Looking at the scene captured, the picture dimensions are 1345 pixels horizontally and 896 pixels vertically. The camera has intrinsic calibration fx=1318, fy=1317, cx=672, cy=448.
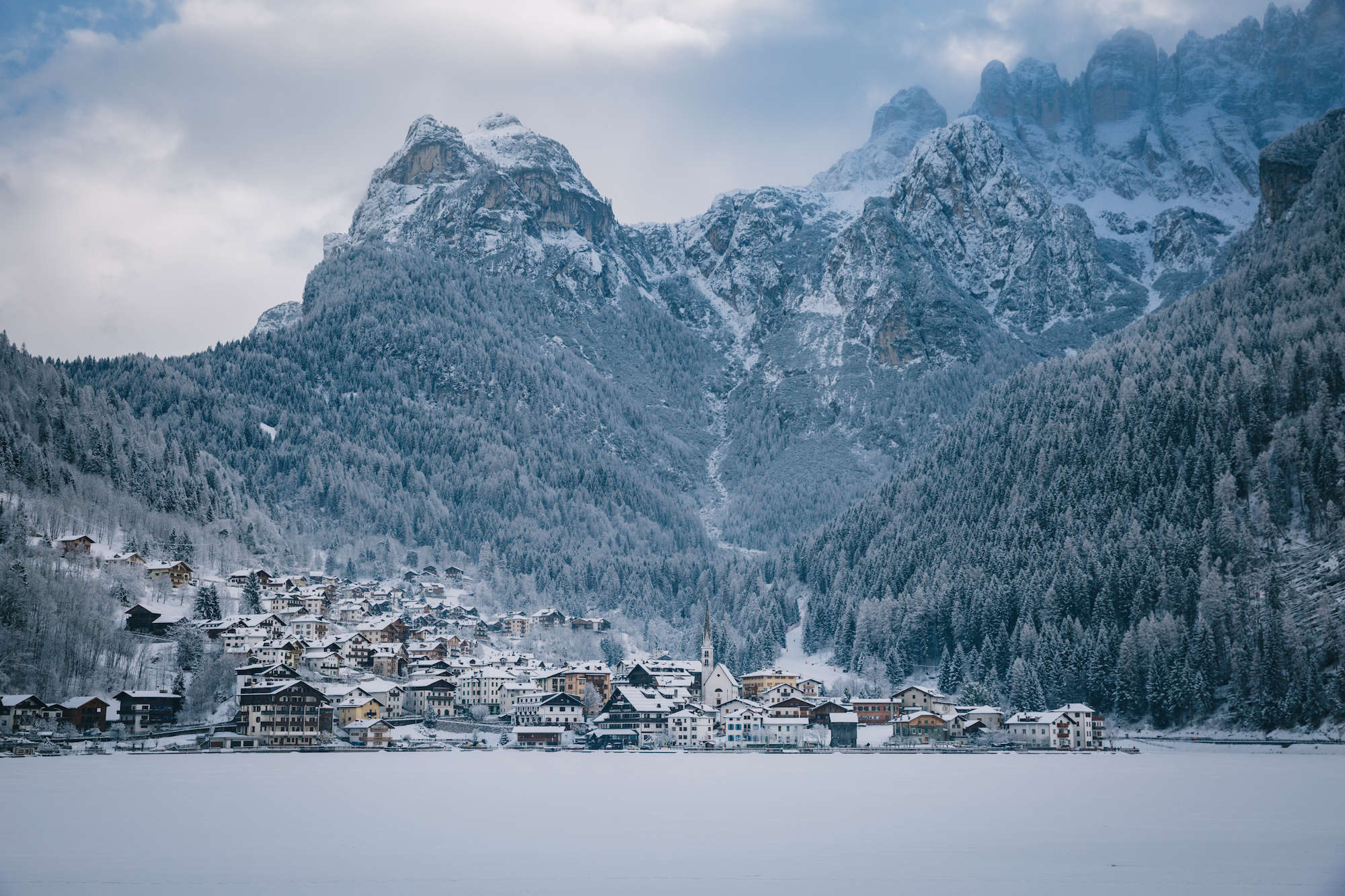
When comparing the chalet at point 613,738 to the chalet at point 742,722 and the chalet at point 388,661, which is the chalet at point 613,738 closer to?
the chalet at point 742,722

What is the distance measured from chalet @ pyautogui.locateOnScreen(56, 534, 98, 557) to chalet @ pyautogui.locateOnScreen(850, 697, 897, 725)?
8948cm

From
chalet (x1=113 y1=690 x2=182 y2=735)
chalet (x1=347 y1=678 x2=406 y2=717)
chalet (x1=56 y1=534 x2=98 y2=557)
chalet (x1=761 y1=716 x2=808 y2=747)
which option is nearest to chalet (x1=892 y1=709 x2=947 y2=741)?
chalet (x1=761 y1=716 x2=808 y2=747)

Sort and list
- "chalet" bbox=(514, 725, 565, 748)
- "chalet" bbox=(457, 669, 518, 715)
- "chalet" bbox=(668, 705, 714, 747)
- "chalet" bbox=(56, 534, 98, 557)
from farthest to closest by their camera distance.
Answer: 1. "chalet" bbox=(457, 669, 518, 715)
2. "chalet" bbox=(56, 534, 98, 557)
3. "chalet" bbox=(668, 705, 714, 747)
4. "chalet" bbox=(514, 725, 565, 748)

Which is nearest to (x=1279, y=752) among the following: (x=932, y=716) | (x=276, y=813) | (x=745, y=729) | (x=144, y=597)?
(x=932, y=716)

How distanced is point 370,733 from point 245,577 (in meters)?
56.4

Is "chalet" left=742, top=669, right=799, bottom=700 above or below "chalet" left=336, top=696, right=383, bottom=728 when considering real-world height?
above

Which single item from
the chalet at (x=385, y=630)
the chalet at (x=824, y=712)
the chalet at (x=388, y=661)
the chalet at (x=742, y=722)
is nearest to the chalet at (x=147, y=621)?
the chalet at (x=388, y=661)

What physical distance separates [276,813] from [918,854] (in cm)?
3166

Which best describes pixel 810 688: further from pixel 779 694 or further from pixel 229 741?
pixel 229 741

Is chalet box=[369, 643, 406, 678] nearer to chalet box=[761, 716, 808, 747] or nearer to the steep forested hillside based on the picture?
chalet box=[761, 716, 808, 747]

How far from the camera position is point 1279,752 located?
10900cm

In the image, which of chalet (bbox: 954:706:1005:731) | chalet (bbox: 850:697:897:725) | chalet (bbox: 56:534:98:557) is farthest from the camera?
Answer: chalet (bbox: 56:534:98:557)

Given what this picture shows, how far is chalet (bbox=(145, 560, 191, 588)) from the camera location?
156500 millimetres

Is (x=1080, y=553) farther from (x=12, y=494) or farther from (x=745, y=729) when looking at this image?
(x=12, y=494)
